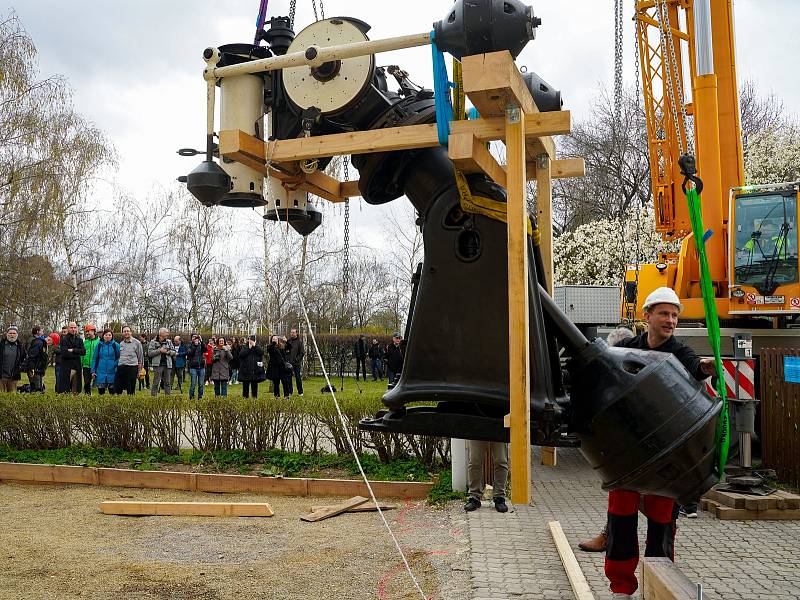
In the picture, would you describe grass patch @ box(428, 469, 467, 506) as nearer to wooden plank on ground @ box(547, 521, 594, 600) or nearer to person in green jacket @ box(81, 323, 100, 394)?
wooden plank on ground @ box(547, 521, 594, 600)

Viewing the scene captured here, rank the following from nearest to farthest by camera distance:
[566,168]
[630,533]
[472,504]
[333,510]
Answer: [566,168] → [630,533] → [472,504] → [333,510]

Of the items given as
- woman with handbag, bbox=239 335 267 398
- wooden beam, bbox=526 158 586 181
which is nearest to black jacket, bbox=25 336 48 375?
woman with handbag, bbox=239 335 267 398

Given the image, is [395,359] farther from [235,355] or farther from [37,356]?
[37,356]

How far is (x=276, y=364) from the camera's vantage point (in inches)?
660

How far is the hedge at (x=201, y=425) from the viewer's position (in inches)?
336

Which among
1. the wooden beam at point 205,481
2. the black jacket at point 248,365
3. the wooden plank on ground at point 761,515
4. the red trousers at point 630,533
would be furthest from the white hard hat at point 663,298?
the black jacket at point 248,365

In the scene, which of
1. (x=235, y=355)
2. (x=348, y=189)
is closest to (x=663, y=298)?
(x=348, y=189)

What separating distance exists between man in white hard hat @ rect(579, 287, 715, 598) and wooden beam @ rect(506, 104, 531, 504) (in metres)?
1.65

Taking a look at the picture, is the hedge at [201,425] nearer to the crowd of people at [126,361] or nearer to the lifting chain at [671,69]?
the crowd of people at [126,361]

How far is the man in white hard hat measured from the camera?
419cm

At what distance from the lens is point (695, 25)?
9.77m

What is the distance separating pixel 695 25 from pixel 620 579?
800 cm

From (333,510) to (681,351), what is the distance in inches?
161

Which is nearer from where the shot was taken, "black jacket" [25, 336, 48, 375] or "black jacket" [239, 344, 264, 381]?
"black jacket" [25, 336, 48, 375]
